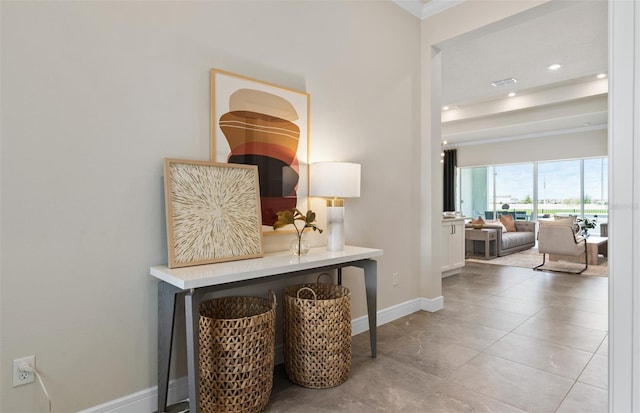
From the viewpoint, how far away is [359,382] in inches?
82.5

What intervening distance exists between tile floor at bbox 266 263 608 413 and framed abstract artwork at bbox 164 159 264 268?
34.2 inches

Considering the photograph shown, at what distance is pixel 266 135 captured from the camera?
229cm

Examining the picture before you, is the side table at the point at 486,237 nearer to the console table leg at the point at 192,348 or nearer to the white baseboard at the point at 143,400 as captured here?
the white baseboard at the point at 143,400

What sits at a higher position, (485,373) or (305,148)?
(305,148)

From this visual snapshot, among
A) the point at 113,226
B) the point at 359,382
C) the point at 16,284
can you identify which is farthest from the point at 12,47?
the point at 359,382

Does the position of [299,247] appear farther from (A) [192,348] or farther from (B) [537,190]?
(B) [537,190]

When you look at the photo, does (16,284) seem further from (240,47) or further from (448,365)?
(448,365)

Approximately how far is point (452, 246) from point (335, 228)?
303 centimetres

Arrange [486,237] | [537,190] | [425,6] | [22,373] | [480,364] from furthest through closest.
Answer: [537,190] → [486,237] → [425,6] → [480,364] → [22,373]

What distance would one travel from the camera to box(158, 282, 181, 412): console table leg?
1.73m

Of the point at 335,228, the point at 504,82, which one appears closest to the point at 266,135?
the point at 335,228

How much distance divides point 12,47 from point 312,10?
Answer: 1.83 metres

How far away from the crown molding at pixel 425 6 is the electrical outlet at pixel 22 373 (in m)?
3.60

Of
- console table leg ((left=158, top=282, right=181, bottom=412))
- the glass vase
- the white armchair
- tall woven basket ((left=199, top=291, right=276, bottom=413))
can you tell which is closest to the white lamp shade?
the glass vase
